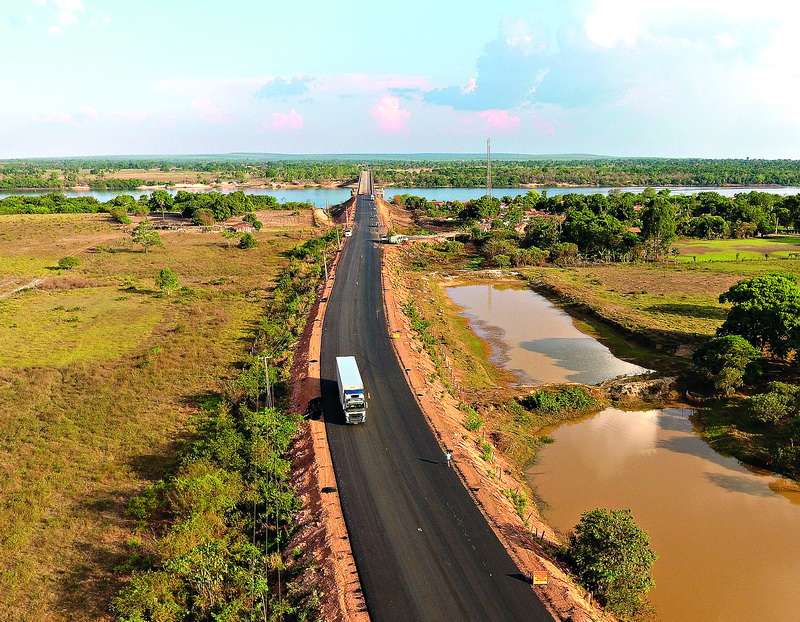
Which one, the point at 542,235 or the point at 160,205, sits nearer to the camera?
the point at 542,235

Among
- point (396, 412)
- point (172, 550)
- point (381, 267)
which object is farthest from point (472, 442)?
point (381, 267)

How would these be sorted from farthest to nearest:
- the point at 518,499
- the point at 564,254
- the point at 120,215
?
the point at 120,215, the point at 564,254, the point at 518,499

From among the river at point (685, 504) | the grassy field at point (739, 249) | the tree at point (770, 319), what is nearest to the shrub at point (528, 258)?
the grassy field at point (739, 249)

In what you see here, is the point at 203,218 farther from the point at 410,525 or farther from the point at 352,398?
the point at 410,525

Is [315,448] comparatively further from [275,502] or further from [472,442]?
[472,442]

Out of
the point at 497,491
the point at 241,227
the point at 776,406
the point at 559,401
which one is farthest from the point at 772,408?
the point at 241,227

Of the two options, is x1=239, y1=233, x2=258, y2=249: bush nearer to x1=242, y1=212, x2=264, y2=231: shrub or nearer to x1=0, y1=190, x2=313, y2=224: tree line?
x1=242, y1=212, x2=264, y2=231: shrub

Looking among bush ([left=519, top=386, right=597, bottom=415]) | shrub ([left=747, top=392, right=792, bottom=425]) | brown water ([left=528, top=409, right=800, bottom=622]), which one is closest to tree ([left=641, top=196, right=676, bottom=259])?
brown water ([left=528, top=409, right=800, bottom=622])
